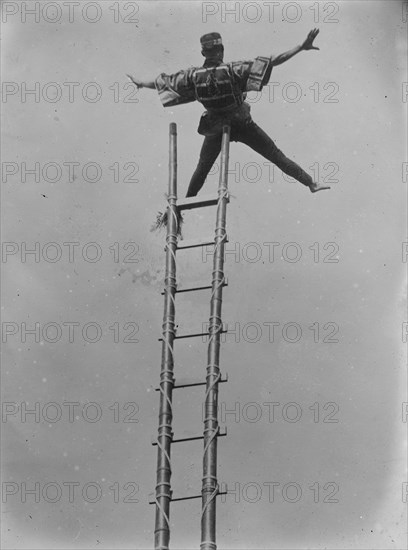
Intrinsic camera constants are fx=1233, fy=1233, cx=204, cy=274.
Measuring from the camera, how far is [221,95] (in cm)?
1233

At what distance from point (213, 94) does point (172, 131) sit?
1.81ft

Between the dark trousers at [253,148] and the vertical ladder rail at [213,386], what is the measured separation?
2.34 ft

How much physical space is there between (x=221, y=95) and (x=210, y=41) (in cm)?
56

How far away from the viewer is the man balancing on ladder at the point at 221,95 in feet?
40.0

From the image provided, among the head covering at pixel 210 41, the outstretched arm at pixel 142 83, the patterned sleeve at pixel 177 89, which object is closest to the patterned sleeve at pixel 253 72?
the head covering at pixel 210 41

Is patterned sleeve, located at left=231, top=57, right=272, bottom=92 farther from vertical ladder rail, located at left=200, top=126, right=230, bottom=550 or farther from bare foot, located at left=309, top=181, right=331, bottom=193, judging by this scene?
bare foot, located at left=309, top=181, right=331, bottom=193

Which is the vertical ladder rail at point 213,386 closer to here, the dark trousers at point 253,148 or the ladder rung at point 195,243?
the ladder rung at point 195,243

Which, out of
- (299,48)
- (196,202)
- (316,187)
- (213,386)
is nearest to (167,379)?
(213,386)

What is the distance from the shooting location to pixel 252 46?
1333 centimetres

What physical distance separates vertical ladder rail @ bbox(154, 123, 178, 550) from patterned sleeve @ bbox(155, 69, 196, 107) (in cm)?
36

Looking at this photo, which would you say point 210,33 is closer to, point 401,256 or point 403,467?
point 401,256

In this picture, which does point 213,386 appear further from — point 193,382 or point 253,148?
point 253,148

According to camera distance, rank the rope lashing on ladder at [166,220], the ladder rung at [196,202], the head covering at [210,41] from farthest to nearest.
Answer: the head covering at [210,41], the rope lashing on ladder at [166,220], the ladder rung at [196,202]

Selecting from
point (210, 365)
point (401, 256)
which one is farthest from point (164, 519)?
point (401, 256)
